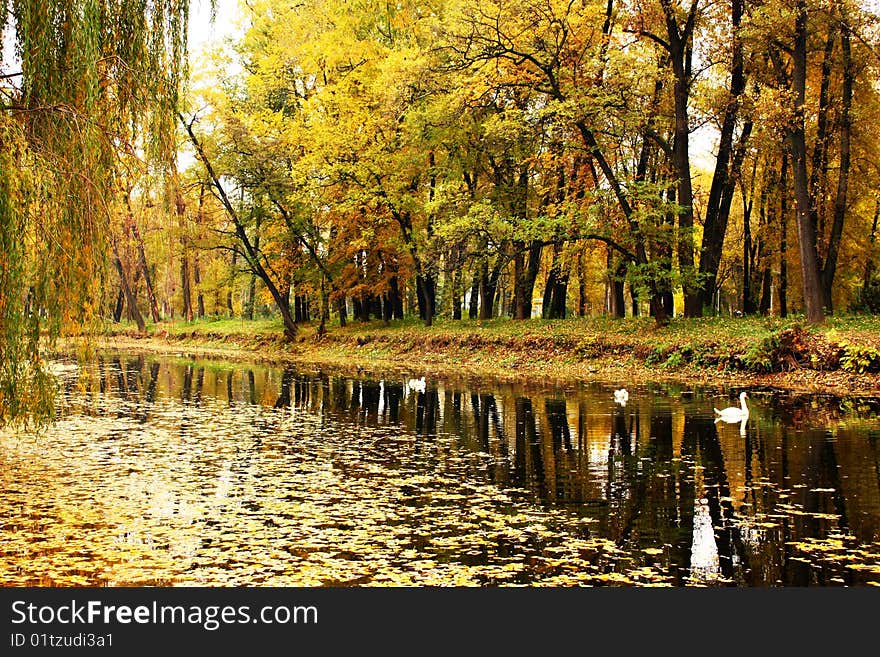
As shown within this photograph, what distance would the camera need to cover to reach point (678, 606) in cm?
545

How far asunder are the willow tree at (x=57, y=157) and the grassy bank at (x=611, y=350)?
1.55 metres

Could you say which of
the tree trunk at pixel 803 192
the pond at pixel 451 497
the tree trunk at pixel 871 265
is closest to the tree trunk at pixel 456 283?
the tree trunk at pixel 803 192

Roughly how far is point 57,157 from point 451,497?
17.4ft

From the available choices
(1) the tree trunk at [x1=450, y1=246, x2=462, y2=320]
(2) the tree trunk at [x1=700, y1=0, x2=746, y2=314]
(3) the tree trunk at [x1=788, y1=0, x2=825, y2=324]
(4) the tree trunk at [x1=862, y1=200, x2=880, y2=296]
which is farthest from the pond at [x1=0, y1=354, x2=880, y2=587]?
(4) the tree trunk at [x1=862, y1=200, x2=880, y2=296]

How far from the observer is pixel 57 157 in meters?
7.48

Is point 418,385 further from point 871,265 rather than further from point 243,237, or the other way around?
point 871,265

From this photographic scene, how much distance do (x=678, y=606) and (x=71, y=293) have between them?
6.31m

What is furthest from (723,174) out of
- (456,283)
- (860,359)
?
(456,283)

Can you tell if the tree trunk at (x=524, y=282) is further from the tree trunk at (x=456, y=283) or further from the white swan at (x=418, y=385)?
the white swan at (x=418, y=385)

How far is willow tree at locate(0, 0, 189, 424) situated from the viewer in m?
7.26

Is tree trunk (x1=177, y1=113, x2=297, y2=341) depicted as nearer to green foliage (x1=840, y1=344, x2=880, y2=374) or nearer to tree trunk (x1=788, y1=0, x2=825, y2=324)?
tree trunk (x1=788, y1=0, x2=825, y2=324)

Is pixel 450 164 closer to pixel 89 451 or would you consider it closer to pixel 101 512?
pixel 89 451

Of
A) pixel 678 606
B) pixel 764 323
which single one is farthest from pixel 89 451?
pixel 764 323

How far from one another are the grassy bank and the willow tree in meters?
1.55
